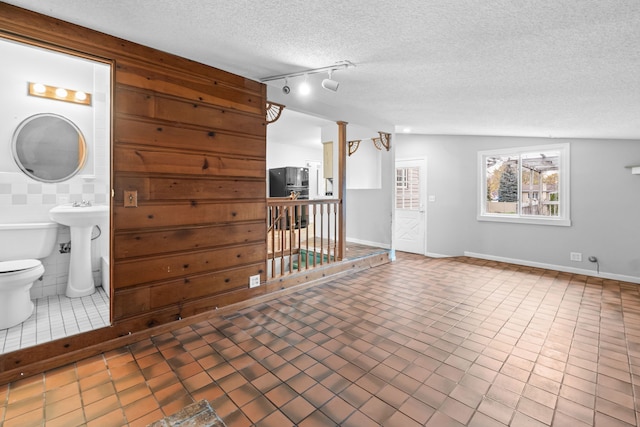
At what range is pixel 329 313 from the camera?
2979 millimetres

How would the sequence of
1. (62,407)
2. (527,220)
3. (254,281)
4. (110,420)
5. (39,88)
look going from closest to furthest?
(110,420) < (62,407) < (39,88) < (254,281) < (527,220)

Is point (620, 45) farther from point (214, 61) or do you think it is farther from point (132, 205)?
point (132, 205)

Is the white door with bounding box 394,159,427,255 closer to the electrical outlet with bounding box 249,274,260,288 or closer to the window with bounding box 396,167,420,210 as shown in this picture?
the window with bounding box 396,167,420,210

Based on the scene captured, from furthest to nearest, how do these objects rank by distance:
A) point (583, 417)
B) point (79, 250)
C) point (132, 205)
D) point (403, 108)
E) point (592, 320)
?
point (403, 108)
point (79, 250)
point (592, 320)
point (132, 205)
point (583, 417)

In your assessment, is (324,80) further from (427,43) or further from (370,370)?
(370,370)

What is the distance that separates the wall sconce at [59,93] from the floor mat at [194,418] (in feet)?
11.4

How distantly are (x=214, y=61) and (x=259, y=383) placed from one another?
2.63m

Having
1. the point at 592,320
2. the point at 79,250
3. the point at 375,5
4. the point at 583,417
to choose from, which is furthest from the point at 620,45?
the point at 79,250

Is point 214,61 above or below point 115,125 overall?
above

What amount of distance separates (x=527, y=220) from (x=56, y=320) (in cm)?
642

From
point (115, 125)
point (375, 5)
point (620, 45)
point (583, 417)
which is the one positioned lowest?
point (583, 417)

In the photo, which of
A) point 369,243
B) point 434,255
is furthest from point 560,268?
point 369,243

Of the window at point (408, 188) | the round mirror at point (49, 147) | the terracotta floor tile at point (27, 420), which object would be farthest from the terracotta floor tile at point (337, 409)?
the window at point (408, 188)

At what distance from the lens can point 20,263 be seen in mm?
2570
